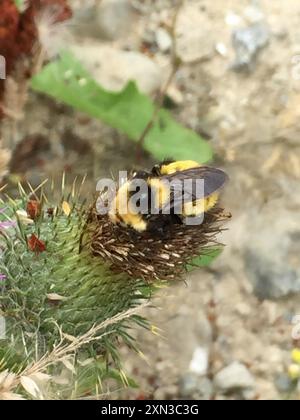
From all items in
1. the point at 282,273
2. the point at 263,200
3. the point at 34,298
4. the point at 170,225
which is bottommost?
the point at 34,298

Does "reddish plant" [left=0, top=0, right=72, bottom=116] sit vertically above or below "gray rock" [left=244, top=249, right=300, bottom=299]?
above

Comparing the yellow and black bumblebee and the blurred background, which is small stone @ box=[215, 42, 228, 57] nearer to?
the blurred background

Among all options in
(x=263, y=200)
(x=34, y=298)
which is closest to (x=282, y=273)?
(x=263, y=200)

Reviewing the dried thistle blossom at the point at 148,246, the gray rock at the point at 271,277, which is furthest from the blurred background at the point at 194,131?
the dried thistle blossom at the point at 148,246

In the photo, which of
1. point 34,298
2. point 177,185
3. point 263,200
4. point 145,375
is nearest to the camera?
point 177,185

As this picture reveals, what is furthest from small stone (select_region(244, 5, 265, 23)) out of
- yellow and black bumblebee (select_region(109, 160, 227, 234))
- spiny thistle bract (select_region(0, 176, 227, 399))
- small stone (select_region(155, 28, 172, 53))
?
yellow and black bumblebee (select_region(109, 160, 227, 234))

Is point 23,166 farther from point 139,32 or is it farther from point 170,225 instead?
point 170,225

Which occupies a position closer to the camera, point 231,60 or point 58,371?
point 58,371
